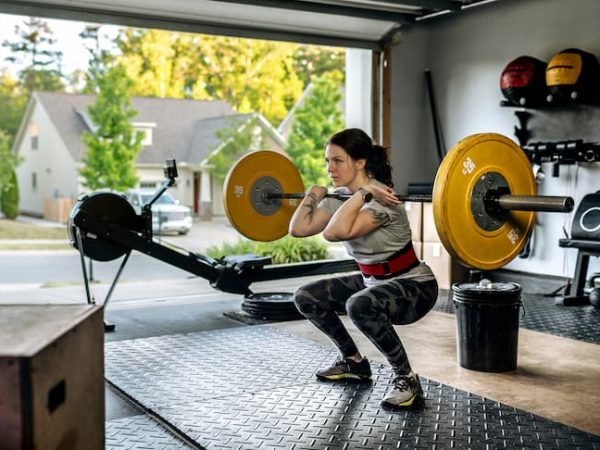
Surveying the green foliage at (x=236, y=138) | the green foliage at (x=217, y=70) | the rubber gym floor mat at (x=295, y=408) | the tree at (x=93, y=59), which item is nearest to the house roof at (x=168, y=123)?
the green foliage at (x=236, y=138)

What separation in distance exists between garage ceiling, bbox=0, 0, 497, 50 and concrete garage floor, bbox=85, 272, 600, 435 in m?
2.30

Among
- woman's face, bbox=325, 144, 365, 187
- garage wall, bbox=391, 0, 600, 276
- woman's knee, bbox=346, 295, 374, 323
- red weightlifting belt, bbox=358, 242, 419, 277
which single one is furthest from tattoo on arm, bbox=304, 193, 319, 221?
garage wall, bbox=391, 0, 600, 276

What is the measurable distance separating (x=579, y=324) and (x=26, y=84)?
205 inches

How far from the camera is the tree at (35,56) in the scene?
6.25 m

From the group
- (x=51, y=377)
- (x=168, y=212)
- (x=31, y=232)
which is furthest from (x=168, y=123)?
(x=51, y=377)

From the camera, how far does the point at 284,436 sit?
8.69 feet

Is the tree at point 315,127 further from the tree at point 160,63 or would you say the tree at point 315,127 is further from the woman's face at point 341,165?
the woman's face at point 341,165

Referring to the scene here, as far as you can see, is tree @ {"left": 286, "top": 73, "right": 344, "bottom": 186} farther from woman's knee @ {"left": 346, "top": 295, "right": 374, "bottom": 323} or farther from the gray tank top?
woman's knee @ {"left": 346, "top": 295, "right": 374, "bottom": 323}

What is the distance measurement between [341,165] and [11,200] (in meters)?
4.31

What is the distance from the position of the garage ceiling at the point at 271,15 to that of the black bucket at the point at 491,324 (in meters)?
3.10

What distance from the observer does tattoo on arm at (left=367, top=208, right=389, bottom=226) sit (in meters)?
2.98

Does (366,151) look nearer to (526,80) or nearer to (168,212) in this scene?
(526,80)

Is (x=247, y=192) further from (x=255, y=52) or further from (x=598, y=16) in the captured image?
(x=255, y=52)

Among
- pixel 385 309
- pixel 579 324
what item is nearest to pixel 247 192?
pixel 385 309
